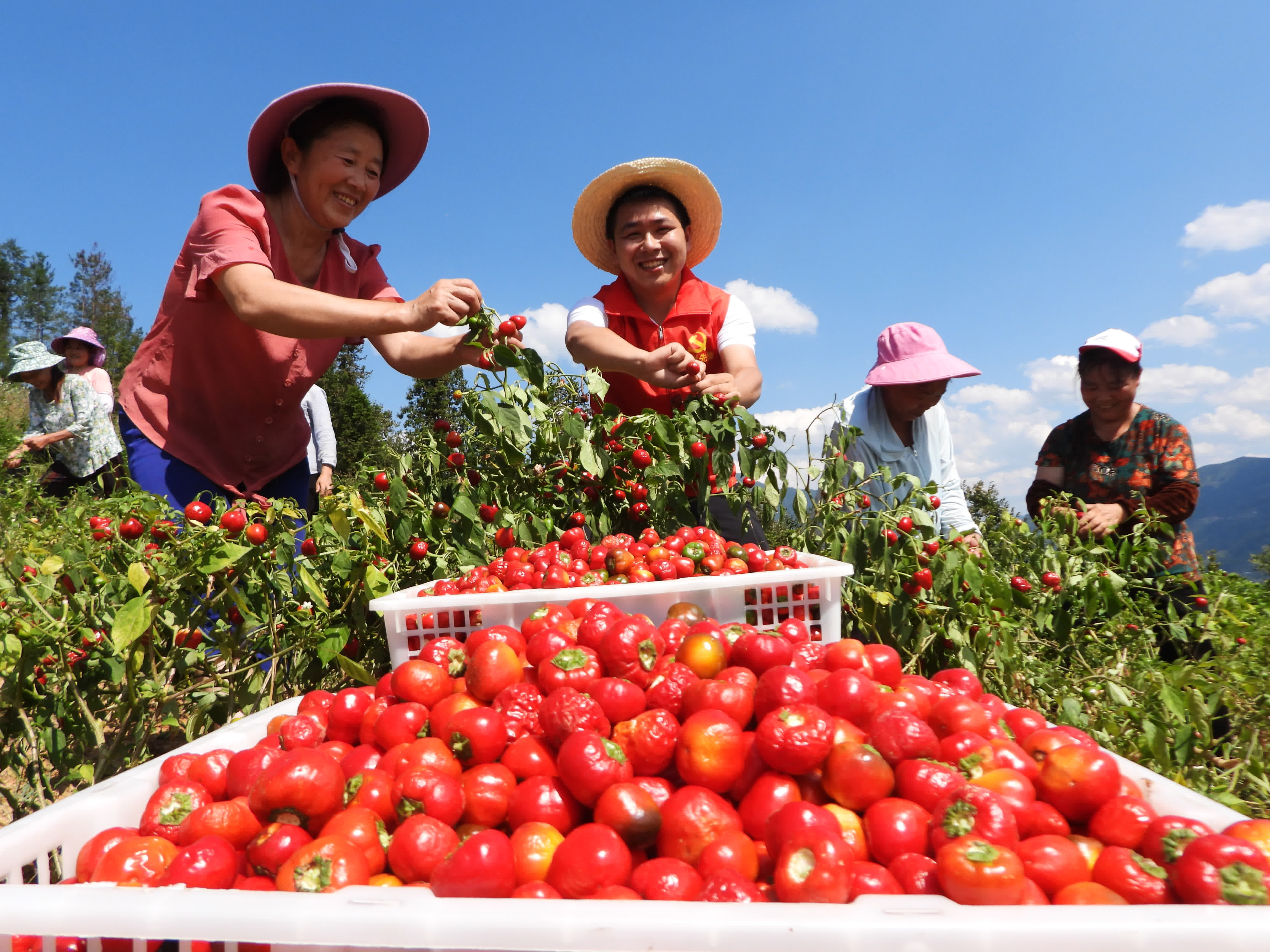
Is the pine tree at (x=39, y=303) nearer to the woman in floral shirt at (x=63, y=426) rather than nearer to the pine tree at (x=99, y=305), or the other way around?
the pine tree at (x=99, y=305)

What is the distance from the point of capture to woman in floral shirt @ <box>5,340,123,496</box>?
630 centimetres

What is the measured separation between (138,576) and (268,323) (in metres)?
0.77

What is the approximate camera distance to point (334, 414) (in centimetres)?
2212

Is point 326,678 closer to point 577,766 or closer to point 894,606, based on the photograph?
point 577,766

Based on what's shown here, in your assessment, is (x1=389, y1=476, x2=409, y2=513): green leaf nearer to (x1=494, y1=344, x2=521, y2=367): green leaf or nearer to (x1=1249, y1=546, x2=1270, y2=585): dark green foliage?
(x1=494, y1=344, x2=521, y2=367): green leaf

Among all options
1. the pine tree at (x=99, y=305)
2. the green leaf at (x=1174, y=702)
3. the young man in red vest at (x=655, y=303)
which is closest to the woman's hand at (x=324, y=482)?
the young man in red vest at (x=655, y=303)

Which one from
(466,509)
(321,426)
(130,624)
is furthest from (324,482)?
(130,624)

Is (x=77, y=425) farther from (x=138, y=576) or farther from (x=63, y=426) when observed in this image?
(x=138, y=576)

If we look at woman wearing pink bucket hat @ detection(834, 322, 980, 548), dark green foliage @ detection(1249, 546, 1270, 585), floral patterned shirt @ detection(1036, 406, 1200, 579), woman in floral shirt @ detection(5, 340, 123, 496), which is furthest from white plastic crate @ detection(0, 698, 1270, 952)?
dark green foliage @ detection(1249, 546, 1270, 585)

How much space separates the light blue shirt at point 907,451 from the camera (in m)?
3.43

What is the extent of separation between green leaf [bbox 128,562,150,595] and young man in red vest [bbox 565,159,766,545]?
1576 mm

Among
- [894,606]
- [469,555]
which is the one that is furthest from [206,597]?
[894,606]

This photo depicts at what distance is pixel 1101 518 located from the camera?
346cm

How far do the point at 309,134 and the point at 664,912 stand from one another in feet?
8.42
